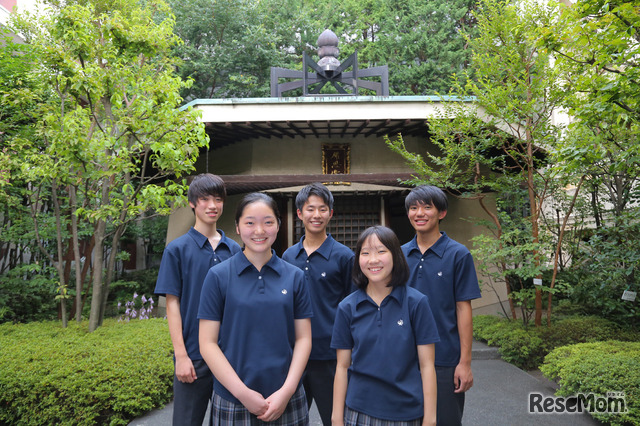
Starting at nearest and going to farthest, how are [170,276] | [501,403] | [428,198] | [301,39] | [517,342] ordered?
[170,276], [428,198], [501,403], [517,342], [301,39]

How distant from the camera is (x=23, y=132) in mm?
7871

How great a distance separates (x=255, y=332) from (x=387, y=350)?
66cm

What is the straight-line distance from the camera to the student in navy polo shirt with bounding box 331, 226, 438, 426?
2.09 meters

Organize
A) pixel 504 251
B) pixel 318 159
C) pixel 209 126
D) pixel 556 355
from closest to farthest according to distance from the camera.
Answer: pixel 556 355, pixel 504 251, pixel 209 126, pixel 318 159

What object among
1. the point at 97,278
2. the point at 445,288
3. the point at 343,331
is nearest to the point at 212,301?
the point at 343,331

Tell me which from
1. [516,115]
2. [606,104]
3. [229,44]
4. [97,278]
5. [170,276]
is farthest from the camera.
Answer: [229,44]

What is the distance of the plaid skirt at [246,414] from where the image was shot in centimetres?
209

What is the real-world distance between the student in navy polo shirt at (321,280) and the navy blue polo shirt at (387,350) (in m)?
0.52

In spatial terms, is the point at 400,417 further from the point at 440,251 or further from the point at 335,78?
the point at 335,78

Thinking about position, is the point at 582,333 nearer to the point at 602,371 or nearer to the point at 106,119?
the point at 602,371

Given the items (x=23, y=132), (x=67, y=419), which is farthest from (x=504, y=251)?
(x=23, y=132)

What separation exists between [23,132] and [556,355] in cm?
935

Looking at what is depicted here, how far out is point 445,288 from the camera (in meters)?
2.63

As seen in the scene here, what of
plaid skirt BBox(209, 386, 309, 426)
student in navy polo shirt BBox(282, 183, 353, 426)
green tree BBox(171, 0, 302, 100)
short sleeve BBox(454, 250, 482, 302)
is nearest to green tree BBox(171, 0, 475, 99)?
green tree BBox(171, 0, 302, 100)
